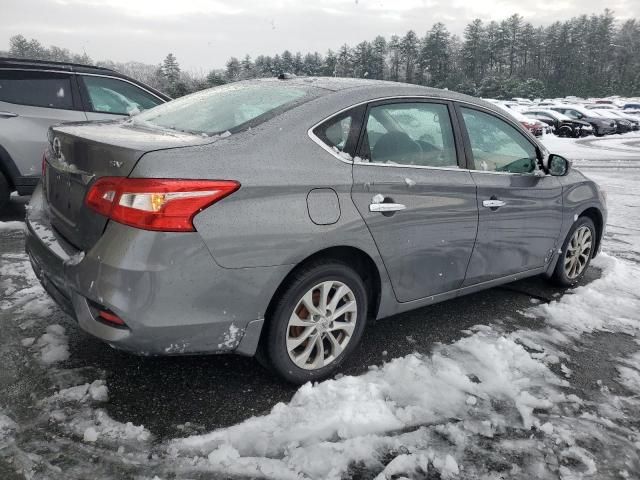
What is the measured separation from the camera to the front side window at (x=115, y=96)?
19.9ft

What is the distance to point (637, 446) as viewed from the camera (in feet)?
8.13

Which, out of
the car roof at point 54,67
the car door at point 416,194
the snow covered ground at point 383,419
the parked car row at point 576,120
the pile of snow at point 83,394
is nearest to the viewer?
the snow covered ground at point 383,419

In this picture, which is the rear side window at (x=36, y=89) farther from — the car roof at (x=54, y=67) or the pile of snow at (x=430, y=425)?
the pile of snow at (x=430, y=425)

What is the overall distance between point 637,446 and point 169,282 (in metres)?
2.31

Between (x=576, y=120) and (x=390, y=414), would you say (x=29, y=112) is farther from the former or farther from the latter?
(x=576, y=120)

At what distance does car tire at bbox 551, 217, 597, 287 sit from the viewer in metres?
4.46

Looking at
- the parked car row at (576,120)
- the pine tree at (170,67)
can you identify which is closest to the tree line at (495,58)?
the pine tree at (170,67)

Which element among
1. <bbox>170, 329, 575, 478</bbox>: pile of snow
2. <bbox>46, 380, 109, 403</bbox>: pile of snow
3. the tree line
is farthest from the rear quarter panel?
the tree line

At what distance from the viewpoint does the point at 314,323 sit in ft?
9.00

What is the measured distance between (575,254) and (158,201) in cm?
381

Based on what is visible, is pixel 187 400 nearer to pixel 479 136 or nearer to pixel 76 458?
pixel 76 458

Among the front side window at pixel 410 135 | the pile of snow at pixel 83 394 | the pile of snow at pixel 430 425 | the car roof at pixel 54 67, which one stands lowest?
the pile of snow at pixel 430 425

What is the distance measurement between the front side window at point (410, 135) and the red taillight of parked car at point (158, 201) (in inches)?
40.0

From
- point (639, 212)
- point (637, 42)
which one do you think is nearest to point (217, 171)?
point (639, 212)
